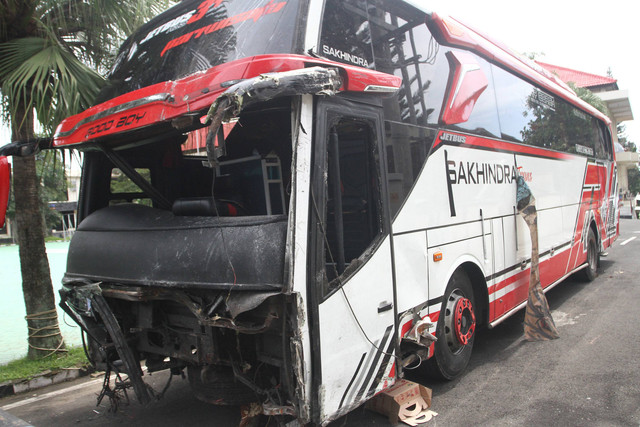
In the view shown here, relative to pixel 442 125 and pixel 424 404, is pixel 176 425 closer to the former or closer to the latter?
pixel 424 404

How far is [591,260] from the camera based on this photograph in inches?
392

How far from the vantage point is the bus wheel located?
4.66 m

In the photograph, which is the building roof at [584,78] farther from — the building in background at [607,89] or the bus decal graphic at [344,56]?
the bus decal graphic at [344,56]

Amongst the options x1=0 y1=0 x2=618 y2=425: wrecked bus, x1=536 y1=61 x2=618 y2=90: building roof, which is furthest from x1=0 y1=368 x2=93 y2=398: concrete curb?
x1=536 y1=61 x2=618 y2=90: building roof

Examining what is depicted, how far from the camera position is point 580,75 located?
40281 millimetres

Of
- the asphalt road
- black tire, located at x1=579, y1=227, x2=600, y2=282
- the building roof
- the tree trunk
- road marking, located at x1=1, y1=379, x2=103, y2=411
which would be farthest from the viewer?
the building roof

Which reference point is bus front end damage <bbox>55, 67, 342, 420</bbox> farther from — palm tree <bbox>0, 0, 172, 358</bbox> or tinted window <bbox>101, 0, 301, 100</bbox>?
palm tree <bbox>0, 0, 172, 358</bbox>

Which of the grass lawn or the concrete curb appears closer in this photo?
the concrete curb

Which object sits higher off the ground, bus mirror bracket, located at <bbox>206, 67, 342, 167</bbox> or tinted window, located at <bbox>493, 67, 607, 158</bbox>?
tinted window, located at <bbox>493, 67, 607, 158</bbox>

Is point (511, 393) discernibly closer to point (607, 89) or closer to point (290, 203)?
point (290, 203)

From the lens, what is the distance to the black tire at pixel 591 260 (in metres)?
9.71

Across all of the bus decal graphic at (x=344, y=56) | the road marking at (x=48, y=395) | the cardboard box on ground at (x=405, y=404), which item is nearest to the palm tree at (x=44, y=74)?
the road marking at (x=48, y=395)

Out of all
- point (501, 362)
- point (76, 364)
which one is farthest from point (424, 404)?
point (76, 364)

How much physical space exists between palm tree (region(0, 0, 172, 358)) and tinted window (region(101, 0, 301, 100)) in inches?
47.6
